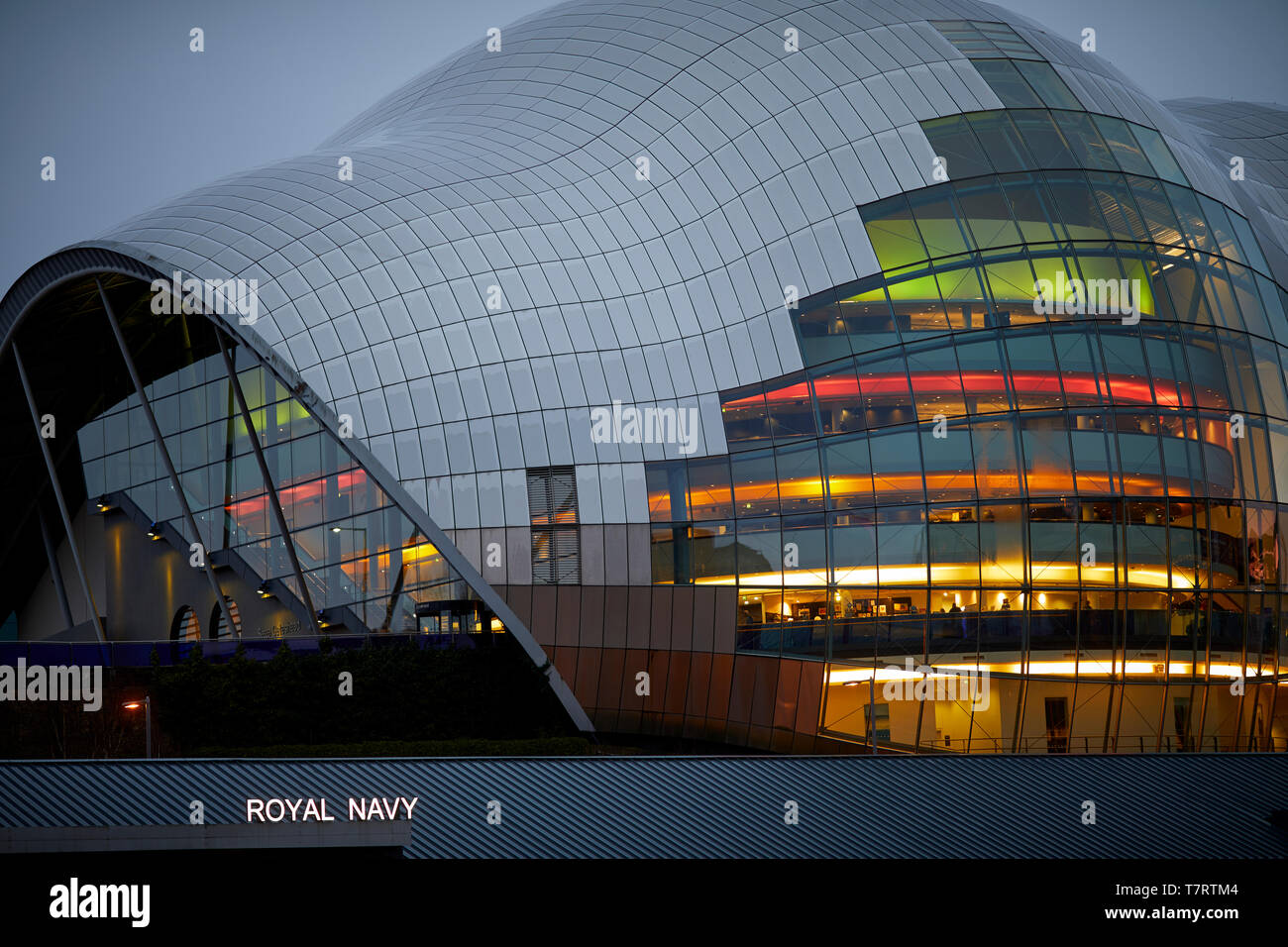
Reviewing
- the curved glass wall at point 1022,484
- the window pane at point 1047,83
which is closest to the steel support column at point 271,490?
the curved glass wall at point 1022,484

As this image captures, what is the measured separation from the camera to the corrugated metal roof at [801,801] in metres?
20.8

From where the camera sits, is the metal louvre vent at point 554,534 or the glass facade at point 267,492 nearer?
the metal louvre vent at point 554,534

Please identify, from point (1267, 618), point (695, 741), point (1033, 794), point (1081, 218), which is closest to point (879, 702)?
point (695, 741)

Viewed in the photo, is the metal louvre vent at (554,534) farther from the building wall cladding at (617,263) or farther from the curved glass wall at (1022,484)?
the curved glass wall at (1022,484)

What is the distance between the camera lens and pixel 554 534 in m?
31.1

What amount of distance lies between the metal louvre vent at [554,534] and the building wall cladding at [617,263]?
0.24m

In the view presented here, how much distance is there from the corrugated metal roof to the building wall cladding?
26.6 ft

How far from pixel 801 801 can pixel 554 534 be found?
11.9 m

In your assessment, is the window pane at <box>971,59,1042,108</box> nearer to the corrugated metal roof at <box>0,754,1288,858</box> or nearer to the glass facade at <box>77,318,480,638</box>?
the corrugated metal roof at <box>0,754,1288,858</box>

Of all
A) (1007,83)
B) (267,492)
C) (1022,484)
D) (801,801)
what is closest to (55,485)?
(267,492)

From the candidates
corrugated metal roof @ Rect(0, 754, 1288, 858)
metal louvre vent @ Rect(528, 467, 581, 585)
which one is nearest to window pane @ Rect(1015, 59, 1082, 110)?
metal louvre vent @ Rect(528, 467, 581, 585)

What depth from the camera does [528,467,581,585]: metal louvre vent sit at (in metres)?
31.1
